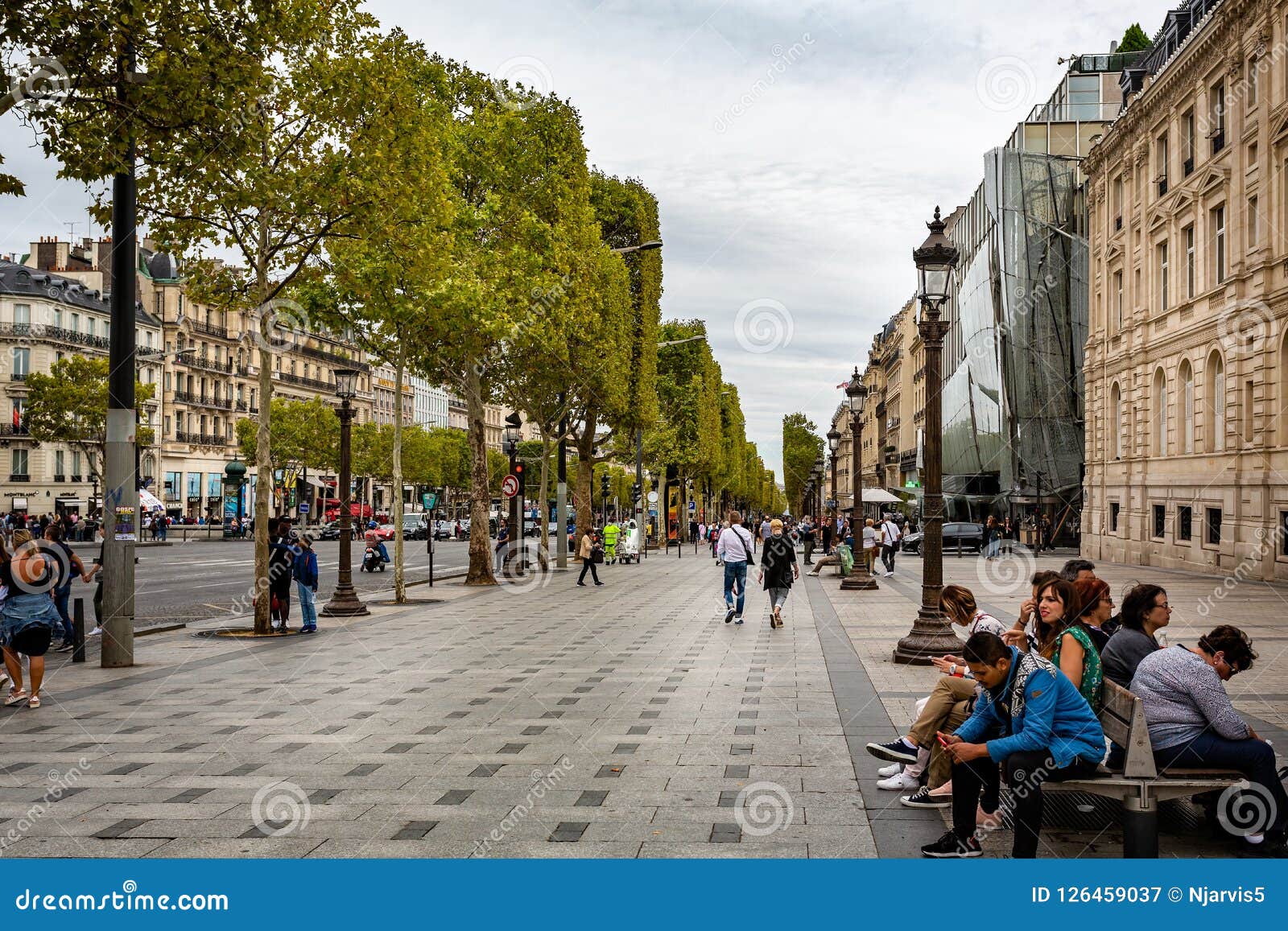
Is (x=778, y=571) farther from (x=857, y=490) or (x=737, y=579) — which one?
(x=857, y=490)

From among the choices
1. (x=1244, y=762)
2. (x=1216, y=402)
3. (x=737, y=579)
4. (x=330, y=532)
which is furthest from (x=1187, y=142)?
(x=330, y=532)

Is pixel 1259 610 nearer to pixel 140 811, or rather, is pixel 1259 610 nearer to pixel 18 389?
pixel 140 811

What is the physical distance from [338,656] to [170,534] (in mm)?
60448

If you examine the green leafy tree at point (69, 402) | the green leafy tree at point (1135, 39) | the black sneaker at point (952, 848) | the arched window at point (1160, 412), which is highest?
the green leafy tree at point (1135, 39)

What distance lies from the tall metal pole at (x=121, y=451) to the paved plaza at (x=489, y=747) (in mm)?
579

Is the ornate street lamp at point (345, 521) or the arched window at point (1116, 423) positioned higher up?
the arched window at point (1116, 423)

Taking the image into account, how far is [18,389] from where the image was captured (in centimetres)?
7106

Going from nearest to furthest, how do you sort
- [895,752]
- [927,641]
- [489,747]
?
[895,752] < [489,747] < [927,641]

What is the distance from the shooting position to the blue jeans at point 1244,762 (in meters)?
5.98

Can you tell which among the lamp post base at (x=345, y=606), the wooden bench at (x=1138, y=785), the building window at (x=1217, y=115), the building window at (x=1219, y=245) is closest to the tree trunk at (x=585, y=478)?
the lamp post base at (x=345, y=606)

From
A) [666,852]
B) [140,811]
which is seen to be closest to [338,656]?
[140,811]

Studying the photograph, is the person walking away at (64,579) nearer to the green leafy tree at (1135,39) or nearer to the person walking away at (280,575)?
the person walking away at (280,575)

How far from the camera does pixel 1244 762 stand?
19.6ft

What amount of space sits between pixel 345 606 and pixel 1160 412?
2576 centimetres
